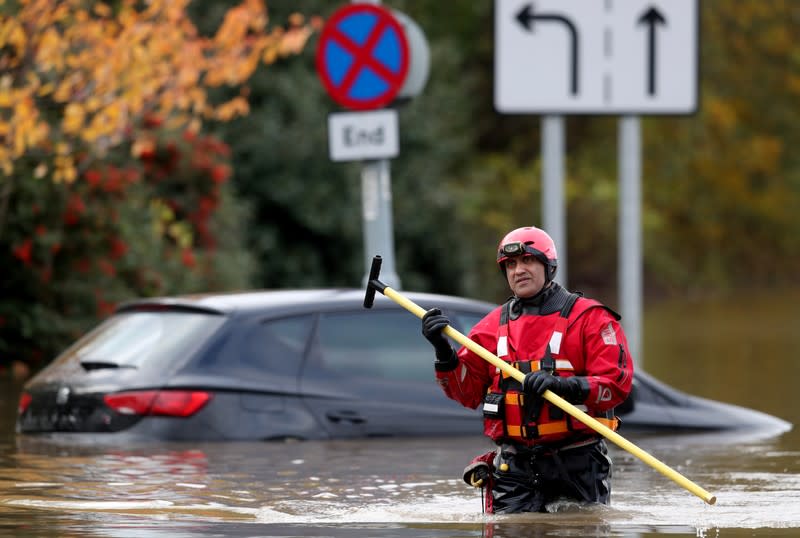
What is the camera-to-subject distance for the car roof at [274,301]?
35.3ft

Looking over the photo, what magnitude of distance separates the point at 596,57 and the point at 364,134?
1.58 meters

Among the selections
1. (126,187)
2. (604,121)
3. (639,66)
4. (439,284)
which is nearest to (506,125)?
(604,121)

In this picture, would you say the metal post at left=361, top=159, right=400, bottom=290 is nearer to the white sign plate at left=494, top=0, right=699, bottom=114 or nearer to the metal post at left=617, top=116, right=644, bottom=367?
the white sign plate at left=494, top=0, right=699, bottom=114

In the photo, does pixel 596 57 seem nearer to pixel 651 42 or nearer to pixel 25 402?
pixel 651 42

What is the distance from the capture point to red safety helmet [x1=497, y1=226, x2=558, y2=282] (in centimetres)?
782

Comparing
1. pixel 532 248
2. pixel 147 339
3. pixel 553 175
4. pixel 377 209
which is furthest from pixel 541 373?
pixel 553 175

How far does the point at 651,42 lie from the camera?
12523 millimetres

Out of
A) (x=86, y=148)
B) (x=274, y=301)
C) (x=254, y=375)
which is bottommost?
(x=254, y=375)

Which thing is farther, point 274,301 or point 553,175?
point 553,175

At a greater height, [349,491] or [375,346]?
[375,346]

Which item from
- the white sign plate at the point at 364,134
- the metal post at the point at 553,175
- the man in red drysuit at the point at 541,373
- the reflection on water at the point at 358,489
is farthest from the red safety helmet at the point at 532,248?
the metal post at the point at 553,175

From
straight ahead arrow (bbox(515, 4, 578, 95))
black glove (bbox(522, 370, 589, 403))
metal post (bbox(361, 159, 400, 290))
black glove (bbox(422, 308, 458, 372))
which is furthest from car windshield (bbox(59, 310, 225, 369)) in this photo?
black glove (bbox(522, 370, 589, 403))

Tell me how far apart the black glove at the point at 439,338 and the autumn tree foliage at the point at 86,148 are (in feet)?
24.1

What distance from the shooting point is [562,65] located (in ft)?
40.8
